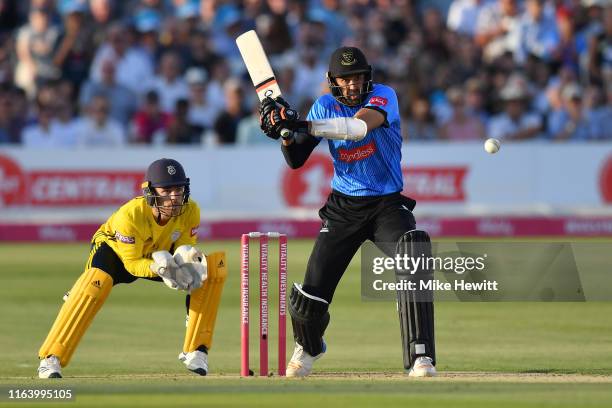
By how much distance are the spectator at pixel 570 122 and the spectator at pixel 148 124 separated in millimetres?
5243

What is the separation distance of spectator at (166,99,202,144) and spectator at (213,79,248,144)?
386 millimetres

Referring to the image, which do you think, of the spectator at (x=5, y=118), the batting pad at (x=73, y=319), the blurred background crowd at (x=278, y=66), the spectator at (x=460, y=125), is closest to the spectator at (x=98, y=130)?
the blurred background crowd at (x=278, y=66)

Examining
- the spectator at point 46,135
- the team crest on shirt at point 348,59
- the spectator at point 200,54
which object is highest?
the spectator at point 200,54

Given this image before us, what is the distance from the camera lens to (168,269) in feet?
26.2

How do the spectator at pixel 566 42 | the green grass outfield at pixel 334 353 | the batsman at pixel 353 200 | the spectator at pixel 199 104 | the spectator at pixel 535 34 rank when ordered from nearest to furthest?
the green grass outfield at pixel 334 353 < the batsman at pixel 353 200 < the spectator at pixel 199 104 < the spectator at pixel 566 42 < the spectator at pixel 535 34

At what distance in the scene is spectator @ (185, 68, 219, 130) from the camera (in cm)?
1833

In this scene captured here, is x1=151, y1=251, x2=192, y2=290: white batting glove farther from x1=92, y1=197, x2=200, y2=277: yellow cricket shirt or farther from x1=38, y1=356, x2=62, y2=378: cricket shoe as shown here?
x1=38, y1=356, x2=62, y2=378: cricket shoe

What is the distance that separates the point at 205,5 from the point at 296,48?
1.57 metres

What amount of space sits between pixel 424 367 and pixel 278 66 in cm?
1117

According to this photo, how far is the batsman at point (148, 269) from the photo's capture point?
8211mm

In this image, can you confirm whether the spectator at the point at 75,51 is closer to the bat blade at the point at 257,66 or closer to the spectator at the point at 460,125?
the spectator at the point at 460,125

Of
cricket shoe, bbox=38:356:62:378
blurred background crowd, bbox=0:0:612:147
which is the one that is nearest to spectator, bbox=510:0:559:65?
blurred background crowd, bbox=0:0:612:147

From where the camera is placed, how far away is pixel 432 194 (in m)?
18.1

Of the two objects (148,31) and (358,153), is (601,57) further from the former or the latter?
(358,153)
